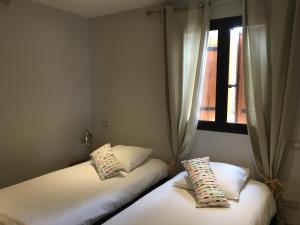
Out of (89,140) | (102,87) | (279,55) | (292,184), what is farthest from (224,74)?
(89,140)

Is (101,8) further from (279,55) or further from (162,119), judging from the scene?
(279,55)

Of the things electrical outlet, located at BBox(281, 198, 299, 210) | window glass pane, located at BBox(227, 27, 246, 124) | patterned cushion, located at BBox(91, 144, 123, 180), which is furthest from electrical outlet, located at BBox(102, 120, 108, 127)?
electrical outlet, located at BBox(281, 198, 299, 210)

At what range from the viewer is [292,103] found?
2203mm

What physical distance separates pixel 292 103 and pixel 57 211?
7.27ft

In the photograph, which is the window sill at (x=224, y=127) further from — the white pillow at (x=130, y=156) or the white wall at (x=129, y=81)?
the white pillow at (x=130, y=156)

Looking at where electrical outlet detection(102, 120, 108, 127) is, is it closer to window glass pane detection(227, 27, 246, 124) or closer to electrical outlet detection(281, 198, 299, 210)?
window glass pane detection(227, 27, 246, 124)

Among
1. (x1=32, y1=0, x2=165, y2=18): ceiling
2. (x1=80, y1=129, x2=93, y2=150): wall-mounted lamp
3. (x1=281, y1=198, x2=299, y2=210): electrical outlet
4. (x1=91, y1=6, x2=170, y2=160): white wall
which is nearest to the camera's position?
(x1=281, y1=198, x2=299, y2=210): electrical outlet

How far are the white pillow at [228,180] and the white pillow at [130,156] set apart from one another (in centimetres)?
61

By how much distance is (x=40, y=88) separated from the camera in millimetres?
3084

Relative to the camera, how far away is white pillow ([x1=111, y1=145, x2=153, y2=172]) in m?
2.75

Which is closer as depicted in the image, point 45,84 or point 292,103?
point 292,103

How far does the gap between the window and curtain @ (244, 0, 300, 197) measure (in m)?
0.19

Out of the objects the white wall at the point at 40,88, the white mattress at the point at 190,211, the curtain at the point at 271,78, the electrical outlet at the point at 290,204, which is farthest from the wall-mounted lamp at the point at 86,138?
the electrical outlet at the point at 290,204

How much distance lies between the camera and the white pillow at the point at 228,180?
6.82ft
